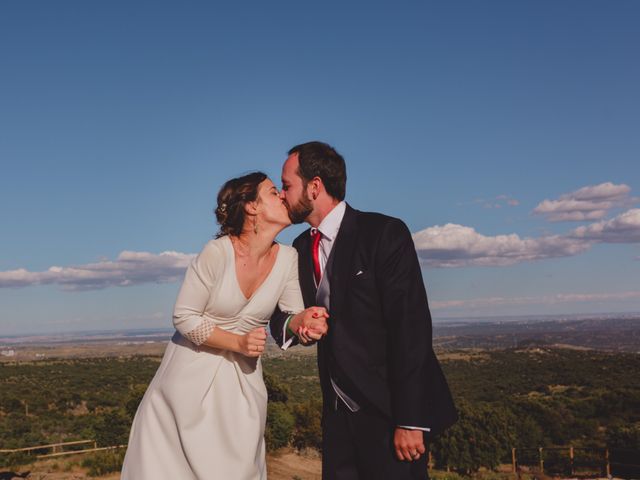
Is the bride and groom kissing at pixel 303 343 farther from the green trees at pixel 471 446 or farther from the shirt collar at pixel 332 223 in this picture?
the green trees at pixel 471 446

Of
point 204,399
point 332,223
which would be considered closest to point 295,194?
point 332,223

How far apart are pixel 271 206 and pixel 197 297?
0.63 meters

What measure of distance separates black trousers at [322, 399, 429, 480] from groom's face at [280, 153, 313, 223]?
1.04 metres

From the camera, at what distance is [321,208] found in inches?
135

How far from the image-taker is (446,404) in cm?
327

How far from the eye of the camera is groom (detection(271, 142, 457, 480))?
310 cm

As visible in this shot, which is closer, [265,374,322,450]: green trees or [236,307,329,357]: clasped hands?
[236,307,329,357]: clasped hands

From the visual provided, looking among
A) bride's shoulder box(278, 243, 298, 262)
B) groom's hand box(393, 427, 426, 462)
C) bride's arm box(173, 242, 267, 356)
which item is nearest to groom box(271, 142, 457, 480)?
groom's hand box(393, 427, 426, 462)

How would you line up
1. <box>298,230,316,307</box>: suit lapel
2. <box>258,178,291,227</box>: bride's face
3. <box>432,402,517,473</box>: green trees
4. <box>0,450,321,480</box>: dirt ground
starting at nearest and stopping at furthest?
1. <box>258,178,291,227</box>: bride's face
2. <box>298,230,316,307</box>: suit lapel
3. <box>0,450,321,480</box>: dirt ground
4. <box>432,402,517,473</box>: green trees

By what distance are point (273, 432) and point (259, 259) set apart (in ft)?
71.3

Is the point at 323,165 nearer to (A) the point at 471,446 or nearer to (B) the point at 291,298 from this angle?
(B) the point at 291,298

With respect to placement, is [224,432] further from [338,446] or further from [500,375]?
[500,375]

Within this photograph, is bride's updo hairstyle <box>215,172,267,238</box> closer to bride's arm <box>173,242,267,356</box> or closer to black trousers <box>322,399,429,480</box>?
bride's arm <box>173,242,267,356</box>

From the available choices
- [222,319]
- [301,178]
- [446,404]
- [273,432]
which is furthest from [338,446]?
[273,432]
